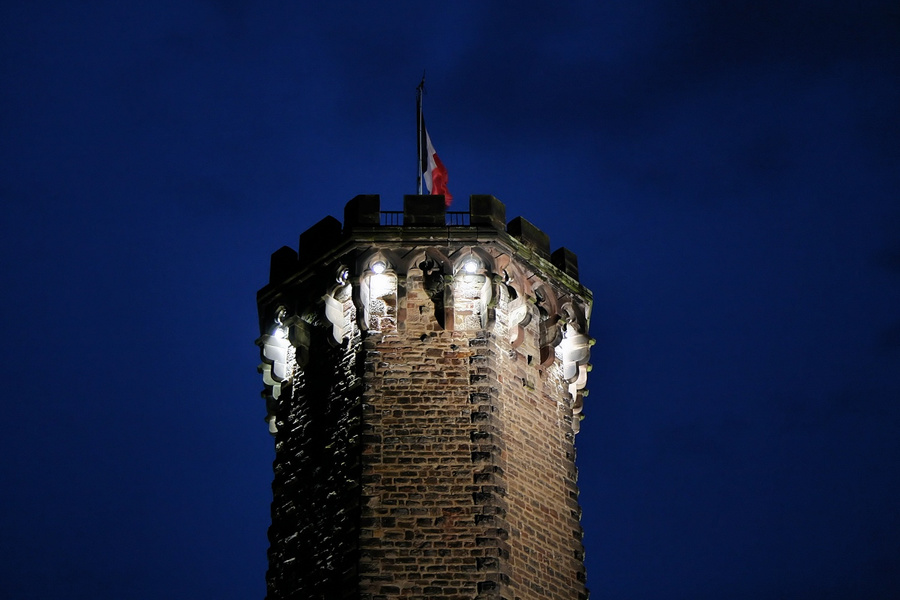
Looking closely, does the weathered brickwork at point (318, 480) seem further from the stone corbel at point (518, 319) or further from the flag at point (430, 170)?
the flag at point (430, 170)

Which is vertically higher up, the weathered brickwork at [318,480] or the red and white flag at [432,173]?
the red and white flag at [432,173]

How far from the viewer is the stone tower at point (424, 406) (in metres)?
20.5

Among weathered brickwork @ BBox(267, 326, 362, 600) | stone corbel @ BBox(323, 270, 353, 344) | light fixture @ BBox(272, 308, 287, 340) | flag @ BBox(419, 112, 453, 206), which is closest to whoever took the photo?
weathered brickwork @ BBox(267, 326, 362, 600)

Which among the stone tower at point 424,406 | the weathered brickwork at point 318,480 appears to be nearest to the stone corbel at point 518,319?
the stone tower at point 424,406

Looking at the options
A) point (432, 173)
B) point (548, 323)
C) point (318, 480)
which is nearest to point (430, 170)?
point (432, 173)

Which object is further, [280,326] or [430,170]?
[430,170]

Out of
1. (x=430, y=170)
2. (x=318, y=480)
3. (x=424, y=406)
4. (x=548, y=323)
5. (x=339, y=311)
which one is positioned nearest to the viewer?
(x=424, y=406)

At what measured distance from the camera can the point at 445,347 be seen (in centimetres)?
2216

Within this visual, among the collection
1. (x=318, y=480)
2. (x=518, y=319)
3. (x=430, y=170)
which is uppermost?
(x=430, y=170)

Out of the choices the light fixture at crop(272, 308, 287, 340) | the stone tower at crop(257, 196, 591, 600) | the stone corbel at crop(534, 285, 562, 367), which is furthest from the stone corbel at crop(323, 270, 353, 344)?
the stone corbel at crop(534, 285, 562, 367)

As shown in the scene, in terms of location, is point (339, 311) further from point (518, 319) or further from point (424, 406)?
point (518, 319)

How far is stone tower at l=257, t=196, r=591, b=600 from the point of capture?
2050cm

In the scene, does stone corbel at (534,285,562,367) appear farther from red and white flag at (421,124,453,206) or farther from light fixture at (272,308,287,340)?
light fixture at (272,308,287,340)

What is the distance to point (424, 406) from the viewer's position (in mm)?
21547
